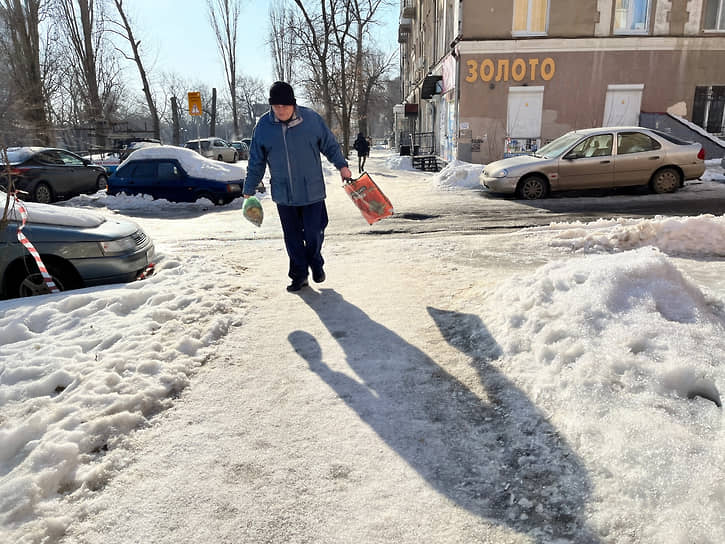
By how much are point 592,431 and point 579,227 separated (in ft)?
17.1

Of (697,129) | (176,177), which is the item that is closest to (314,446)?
(176,177)

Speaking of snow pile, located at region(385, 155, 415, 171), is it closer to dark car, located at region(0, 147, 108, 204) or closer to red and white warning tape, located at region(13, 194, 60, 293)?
dark car, located at region(0, 147, 108, 204)

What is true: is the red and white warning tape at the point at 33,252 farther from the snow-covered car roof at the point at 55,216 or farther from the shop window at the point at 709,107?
the shop window at the point at 709,107

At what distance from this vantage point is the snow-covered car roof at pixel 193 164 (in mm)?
12969

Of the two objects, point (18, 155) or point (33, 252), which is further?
point (18, 155)

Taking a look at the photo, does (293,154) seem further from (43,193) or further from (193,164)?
(43,193)

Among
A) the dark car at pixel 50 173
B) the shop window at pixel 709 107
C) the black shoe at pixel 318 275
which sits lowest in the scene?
the black shoe at pixel 318 275

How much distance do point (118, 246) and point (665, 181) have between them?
1175 centimetres

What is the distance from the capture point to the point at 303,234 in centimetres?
509

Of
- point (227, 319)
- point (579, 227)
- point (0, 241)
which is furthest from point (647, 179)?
point (0, 241)

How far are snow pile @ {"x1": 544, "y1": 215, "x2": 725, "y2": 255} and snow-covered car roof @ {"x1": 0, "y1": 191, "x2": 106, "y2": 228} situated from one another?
560cm

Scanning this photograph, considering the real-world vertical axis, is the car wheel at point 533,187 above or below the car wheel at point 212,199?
above

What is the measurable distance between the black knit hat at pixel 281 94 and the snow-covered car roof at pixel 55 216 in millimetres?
2371

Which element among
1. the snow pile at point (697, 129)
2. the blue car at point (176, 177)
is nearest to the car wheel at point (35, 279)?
the blue car at point (176, 177)
